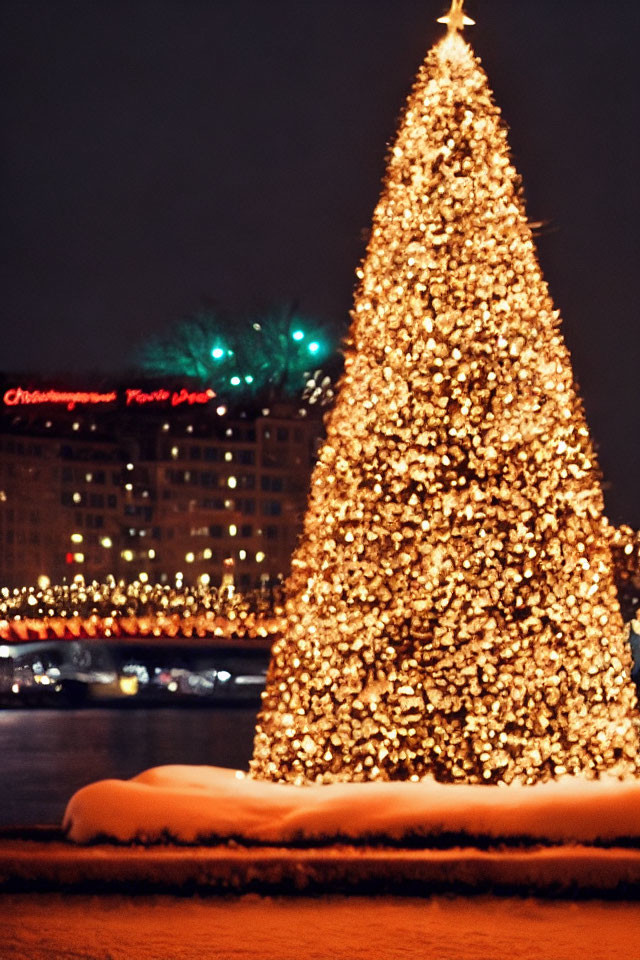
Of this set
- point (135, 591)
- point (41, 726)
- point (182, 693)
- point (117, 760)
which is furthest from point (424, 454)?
point (135, 591)

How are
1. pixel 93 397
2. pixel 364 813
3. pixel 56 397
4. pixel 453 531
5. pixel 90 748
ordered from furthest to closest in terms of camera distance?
pixel 93 397 → pixel 56 397 → pixel 90 748 → pixel 453 531 → pixel 364 813

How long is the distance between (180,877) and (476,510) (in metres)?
3.02

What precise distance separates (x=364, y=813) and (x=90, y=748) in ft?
50.9

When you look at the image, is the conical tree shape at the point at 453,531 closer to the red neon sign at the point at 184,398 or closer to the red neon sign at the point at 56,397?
the red neon sign at the point at 184,398

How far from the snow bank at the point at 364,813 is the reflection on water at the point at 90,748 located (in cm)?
199

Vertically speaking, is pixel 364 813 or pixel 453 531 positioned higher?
pixel 453 531

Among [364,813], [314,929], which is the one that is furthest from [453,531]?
[314,929]

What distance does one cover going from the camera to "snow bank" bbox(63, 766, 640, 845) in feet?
30.6

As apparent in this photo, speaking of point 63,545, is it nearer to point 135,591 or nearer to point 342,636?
point 135,591

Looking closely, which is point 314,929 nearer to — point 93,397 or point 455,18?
point 455,18

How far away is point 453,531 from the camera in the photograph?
10.3m

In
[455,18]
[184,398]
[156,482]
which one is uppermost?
[184,398]

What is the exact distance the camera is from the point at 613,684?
10.3 metres

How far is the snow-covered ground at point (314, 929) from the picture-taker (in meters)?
7.68
